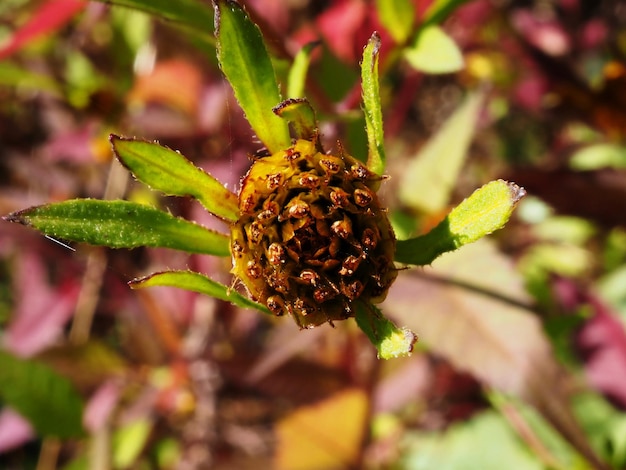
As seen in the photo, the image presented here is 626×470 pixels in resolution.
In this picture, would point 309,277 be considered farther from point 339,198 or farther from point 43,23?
point 43,23

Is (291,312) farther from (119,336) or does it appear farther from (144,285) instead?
(119,336)

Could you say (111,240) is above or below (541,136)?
below

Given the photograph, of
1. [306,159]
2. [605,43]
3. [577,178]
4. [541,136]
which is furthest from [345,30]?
[541,136]

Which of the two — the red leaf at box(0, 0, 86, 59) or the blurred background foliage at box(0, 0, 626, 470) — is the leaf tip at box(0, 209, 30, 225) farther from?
the red leaf at box(0, 0, 86, 59)

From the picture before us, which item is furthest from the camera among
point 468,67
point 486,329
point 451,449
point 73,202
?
point 468,67

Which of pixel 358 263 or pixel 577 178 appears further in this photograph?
pixel 577 178

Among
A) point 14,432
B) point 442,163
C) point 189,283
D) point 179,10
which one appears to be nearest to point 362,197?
point 189,283

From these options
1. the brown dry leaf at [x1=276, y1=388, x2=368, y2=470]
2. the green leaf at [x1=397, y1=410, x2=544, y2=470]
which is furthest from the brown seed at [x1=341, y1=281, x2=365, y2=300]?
the green leaf at [x1=397, y1=410, x2=544, y2=470]
